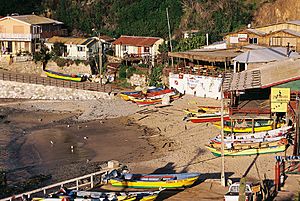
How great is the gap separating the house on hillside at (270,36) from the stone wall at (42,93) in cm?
1049

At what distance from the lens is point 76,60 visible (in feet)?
178

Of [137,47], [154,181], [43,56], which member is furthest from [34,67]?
[154,181]

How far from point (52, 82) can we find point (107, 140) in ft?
48.7

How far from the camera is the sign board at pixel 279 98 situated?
3306 cm

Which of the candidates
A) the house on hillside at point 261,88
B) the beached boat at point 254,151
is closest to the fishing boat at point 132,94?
the house on hillside at point 261,88

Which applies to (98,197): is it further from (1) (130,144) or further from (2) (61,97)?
(2) (61,97)

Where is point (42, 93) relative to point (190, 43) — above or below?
below

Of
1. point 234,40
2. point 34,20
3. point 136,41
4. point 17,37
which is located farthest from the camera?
point 34,20

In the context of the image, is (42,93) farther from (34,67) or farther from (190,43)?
(190,43)

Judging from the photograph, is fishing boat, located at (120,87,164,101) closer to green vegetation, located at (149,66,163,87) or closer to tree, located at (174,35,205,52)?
green vegetation, located at (149,66,163,87)

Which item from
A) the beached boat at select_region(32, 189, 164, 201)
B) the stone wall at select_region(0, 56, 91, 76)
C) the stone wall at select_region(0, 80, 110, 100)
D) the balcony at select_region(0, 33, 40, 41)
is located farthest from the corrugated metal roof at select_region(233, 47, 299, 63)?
the balcony at select_region(0, 33, 40, 41)

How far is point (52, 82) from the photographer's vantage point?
1996 inches

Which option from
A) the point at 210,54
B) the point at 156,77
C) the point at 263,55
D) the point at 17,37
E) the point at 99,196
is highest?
the point at 17,37

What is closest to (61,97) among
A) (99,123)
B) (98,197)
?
(99,123)
